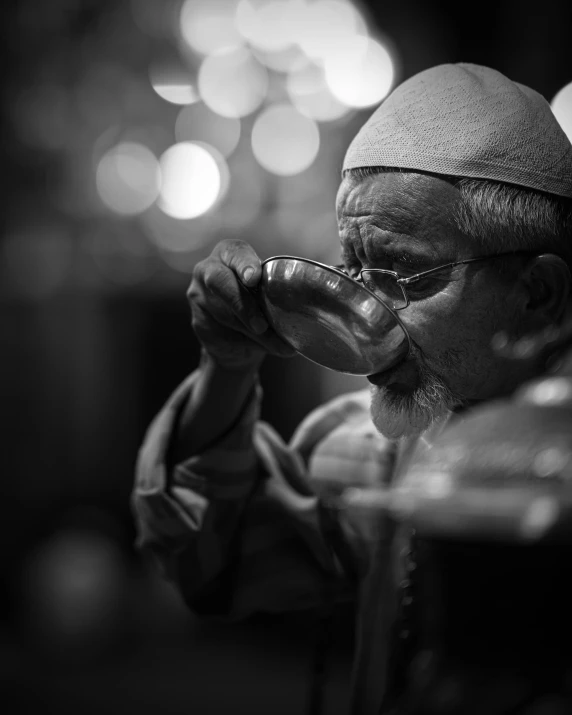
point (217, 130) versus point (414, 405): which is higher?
point (217, 130)

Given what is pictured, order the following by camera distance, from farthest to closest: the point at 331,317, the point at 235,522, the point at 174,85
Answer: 1. the point at 174,85
2. the point at 235,522
3. the point at 331,317

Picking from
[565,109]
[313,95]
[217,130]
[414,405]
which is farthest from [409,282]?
[217,130]

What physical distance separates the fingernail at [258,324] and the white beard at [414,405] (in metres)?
0.16

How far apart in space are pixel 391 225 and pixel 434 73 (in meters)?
0.23

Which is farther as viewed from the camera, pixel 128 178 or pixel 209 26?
pixel 128 178

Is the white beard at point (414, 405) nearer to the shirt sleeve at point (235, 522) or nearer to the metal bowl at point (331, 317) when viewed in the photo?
the metal bowl at point (331, 317)

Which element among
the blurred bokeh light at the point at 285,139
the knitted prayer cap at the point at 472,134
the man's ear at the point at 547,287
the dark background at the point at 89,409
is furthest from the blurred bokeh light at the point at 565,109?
the dark background at the point at 89,409

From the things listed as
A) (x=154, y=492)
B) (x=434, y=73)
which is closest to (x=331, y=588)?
(x=154, y=492)

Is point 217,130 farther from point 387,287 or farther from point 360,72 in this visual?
point 387,287

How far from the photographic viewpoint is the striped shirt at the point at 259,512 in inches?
50.5

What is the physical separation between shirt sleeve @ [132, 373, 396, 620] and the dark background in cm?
235

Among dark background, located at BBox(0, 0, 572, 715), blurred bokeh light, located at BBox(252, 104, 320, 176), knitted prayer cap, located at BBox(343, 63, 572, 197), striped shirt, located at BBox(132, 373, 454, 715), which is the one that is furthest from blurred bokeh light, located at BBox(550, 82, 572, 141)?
dark background, located at BBox(0, 0, 572, 715)

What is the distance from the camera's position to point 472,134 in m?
1.11

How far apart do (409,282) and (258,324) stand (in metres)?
0.19
